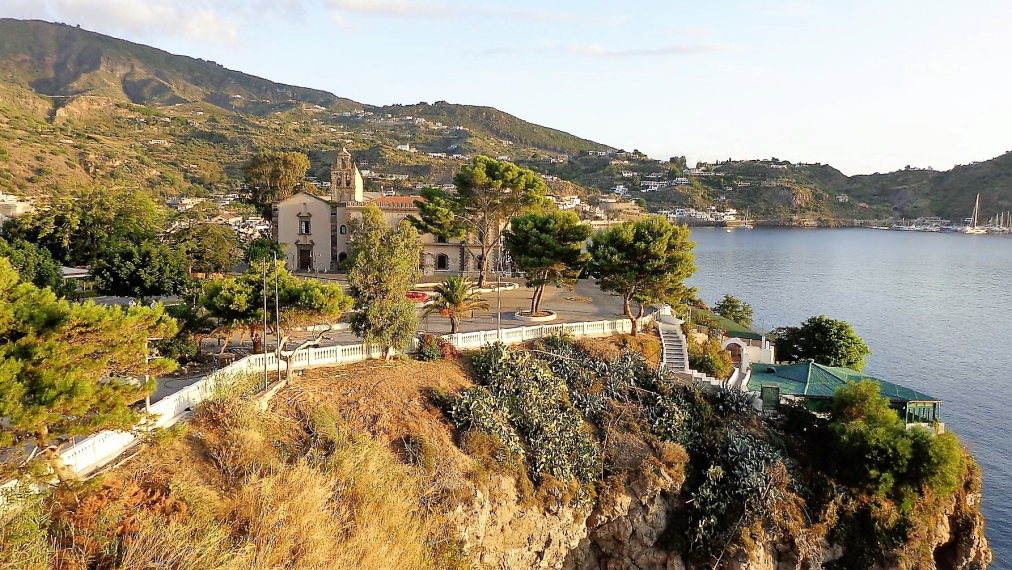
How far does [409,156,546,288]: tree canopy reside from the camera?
2994cm

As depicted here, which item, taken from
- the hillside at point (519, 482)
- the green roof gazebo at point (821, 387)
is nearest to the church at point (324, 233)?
the hillside at point (519, 482)

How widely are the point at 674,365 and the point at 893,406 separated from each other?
757 centimetres

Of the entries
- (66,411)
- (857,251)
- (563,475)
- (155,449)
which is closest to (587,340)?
(563,475)

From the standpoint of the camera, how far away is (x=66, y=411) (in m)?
7.86

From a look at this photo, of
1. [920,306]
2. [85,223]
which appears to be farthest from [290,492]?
[920,306]

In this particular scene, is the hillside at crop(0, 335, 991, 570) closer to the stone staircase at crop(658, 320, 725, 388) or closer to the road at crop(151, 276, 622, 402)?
the stone staircase at crop(658, 320, 725, 388)

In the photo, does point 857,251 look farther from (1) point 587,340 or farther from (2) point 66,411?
(2) point 66,411

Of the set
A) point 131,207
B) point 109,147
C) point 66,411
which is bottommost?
point 66,411

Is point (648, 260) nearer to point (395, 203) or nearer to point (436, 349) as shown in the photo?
point (436, 349)

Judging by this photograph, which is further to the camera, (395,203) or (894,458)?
(395,203)

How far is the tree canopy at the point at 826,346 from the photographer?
25.8m

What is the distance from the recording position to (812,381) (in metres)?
21.0

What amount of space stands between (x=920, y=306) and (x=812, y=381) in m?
40.3

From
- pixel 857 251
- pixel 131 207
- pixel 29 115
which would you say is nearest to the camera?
pixel 131 207
